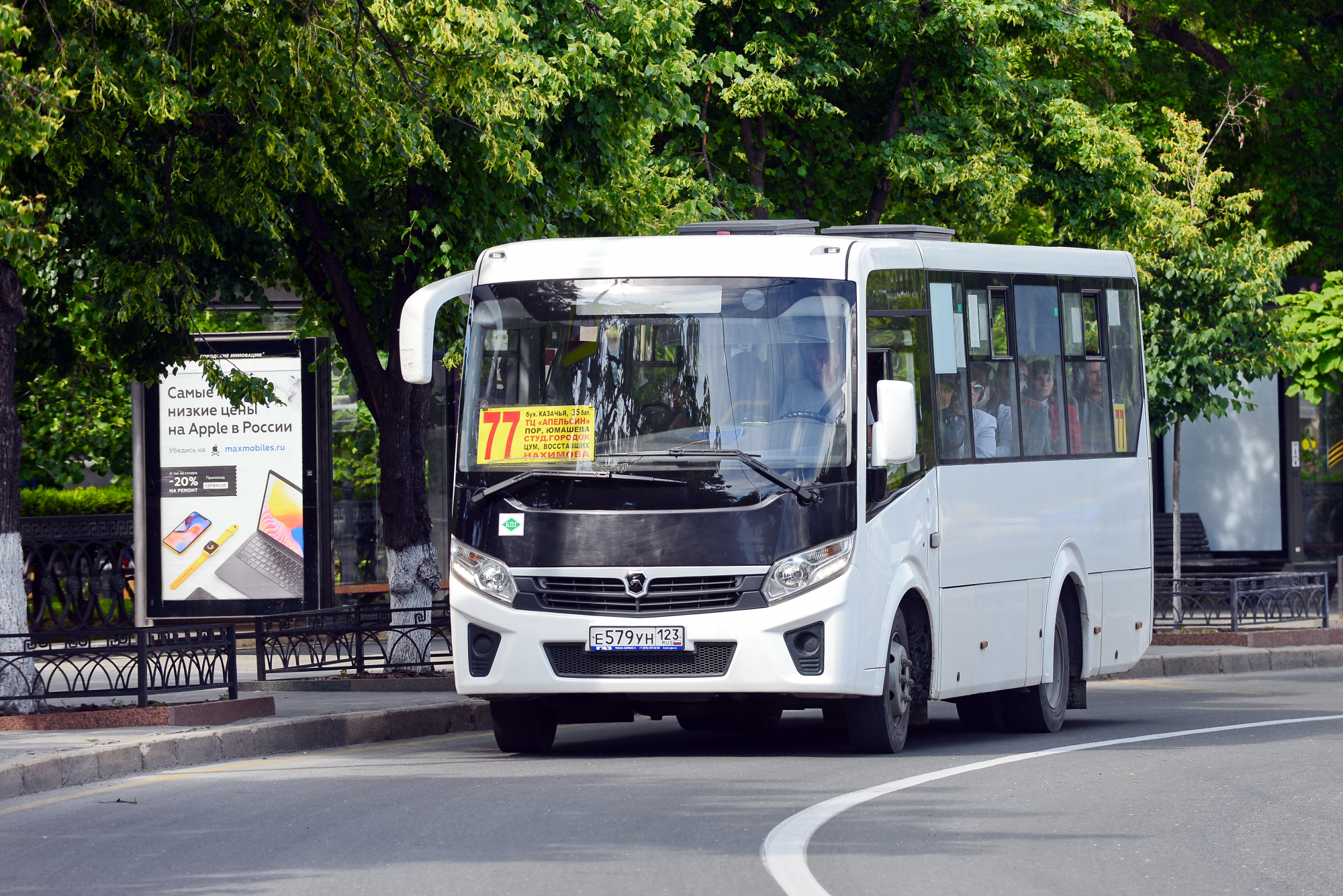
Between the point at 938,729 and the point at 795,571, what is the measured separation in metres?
3.73

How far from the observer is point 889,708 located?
11547 mm

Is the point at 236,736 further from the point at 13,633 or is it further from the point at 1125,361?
the point at 1125,361

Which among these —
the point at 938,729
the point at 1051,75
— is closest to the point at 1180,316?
the point at 1051,75

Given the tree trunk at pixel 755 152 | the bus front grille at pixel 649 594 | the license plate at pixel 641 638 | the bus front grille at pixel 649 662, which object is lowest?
the bus front grille at pixel 649 662

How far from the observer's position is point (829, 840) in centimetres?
828

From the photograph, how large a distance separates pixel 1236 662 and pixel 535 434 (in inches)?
415

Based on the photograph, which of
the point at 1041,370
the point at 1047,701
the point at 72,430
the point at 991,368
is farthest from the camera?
the point at 72,430

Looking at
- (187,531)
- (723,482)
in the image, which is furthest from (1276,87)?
(723,482)

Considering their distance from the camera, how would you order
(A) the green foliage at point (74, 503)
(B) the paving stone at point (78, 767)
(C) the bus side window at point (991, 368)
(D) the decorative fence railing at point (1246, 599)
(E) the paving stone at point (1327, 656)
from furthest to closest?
(A) the green foliage at point (74, 503) → (D) the decorative fence railing at point (1246, 599) → (E) the paving stone at point (1327, 656) → (C) the bus side window at point (991, 368) → (B) the paving stone at point (78, 767)

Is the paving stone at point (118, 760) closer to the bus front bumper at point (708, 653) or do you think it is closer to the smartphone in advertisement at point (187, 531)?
the bus front bumper at point (708, 653)

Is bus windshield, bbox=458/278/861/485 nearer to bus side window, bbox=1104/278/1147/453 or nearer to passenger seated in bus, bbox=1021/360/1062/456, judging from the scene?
passenger seated in bus, bbox=1021/360/1062/456

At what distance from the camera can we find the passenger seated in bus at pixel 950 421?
12.3 meters

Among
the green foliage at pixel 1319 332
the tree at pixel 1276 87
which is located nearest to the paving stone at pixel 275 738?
the green foliage at pixel 1319 332

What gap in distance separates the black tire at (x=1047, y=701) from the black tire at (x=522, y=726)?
3.38m
